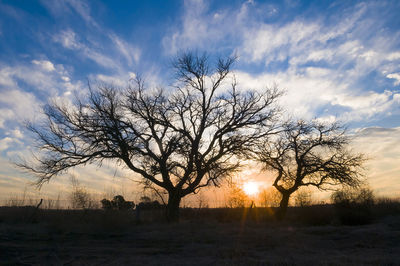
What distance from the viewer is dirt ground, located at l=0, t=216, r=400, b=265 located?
672 centimetres

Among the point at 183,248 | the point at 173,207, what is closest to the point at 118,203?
the point at 173,207

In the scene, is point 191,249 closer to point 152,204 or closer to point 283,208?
point 152,204

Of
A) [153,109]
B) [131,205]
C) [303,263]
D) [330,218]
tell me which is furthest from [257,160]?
[303,263]

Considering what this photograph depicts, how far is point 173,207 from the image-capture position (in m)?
18.5

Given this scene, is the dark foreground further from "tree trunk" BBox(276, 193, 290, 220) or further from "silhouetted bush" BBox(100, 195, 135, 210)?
"tree trunk" BBox(276, 193, 290, 220)

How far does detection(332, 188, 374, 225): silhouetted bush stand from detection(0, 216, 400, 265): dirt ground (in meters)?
7.46

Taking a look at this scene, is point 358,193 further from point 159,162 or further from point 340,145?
point 159,162

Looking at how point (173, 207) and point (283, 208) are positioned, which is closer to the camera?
point (173, 207)

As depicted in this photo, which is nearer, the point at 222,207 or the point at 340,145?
the point at 340,145

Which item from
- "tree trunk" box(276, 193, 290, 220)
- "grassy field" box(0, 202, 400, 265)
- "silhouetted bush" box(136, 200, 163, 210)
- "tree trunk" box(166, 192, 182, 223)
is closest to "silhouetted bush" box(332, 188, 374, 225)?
"tree trunk" box(276, 193, 290, 220)

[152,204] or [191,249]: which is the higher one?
[152,204]

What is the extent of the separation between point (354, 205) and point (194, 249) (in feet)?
54.2

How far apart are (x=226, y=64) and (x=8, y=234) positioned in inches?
613

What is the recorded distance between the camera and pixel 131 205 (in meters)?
21.6
